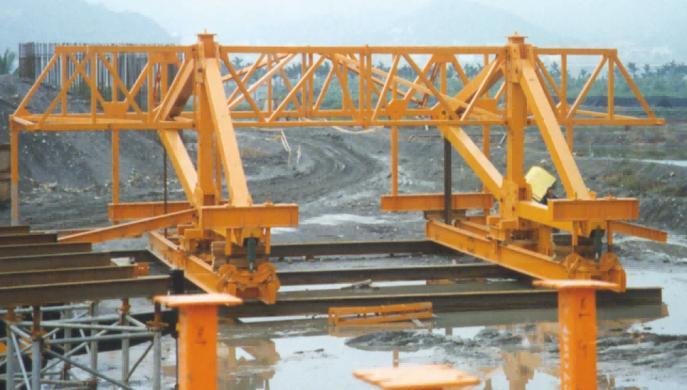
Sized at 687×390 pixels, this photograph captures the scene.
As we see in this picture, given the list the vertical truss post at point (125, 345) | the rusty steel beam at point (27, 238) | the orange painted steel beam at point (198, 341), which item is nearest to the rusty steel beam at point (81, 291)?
the vertical truss post at point (125, 345)

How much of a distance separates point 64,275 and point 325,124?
8474mm

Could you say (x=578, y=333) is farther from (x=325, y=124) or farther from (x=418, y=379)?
(x=325, y=124)

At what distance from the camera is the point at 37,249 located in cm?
1206

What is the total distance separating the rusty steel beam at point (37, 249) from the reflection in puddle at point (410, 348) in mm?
2181

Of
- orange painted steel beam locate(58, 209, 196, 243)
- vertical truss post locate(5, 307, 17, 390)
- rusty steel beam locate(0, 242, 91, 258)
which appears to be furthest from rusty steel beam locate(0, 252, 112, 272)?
orange painted steel beam locate(58, 209, 196, 243)

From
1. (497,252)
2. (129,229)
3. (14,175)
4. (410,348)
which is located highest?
(14,175)

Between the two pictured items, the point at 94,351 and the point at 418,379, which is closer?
the point at 418,379

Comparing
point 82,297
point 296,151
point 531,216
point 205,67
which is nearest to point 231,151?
point 205,67

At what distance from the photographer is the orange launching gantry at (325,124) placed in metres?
16.6

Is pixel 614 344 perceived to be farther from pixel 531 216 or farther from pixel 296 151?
pixel 296 151

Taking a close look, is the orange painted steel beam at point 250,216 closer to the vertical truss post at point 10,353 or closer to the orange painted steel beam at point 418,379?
the vertical truss post at point 10,353

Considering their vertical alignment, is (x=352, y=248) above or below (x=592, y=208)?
below

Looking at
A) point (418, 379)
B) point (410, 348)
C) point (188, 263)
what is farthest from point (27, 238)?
point (418, 379)

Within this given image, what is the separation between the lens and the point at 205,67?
1825 cm
